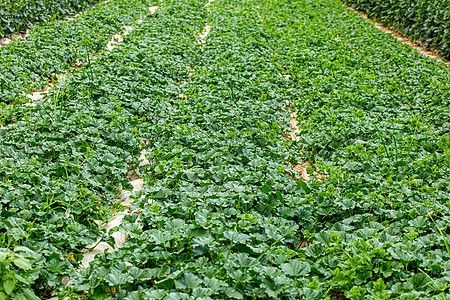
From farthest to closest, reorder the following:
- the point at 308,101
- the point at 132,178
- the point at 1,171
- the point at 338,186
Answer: the point at 308,101
the point at 132,178
the point at 338,186
the point at 1,171

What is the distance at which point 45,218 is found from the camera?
8.38 ft

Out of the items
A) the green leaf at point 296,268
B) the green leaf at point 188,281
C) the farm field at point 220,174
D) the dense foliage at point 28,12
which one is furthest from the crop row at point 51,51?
the green leaf at point 296,268

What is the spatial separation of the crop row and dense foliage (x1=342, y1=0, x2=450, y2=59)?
693 cm

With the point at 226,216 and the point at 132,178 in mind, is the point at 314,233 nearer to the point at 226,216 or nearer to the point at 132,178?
the point at 226,216

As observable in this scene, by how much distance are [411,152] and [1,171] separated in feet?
12.4

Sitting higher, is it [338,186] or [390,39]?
[390,39]

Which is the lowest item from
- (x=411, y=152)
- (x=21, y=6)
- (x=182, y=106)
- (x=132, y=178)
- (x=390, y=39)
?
(x=21, y=6)

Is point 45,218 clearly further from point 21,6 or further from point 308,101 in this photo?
point 21,6

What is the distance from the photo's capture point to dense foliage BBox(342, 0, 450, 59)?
7.84 meters

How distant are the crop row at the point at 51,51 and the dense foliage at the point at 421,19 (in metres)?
6.93

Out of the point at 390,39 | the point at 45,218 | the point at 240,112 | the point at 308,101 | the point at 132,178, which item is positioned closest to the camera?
the point at 45,218

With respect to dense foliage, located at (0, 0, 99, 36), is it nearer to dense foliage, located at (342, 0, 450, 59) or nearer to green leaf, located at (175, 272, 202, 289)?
green leaf, located at (175, 272, 202, 289)

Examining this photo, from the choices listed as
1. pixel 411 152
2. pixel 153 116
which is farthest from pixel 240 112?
pixel 411 152

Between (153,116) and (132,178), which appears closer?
(132,178)
